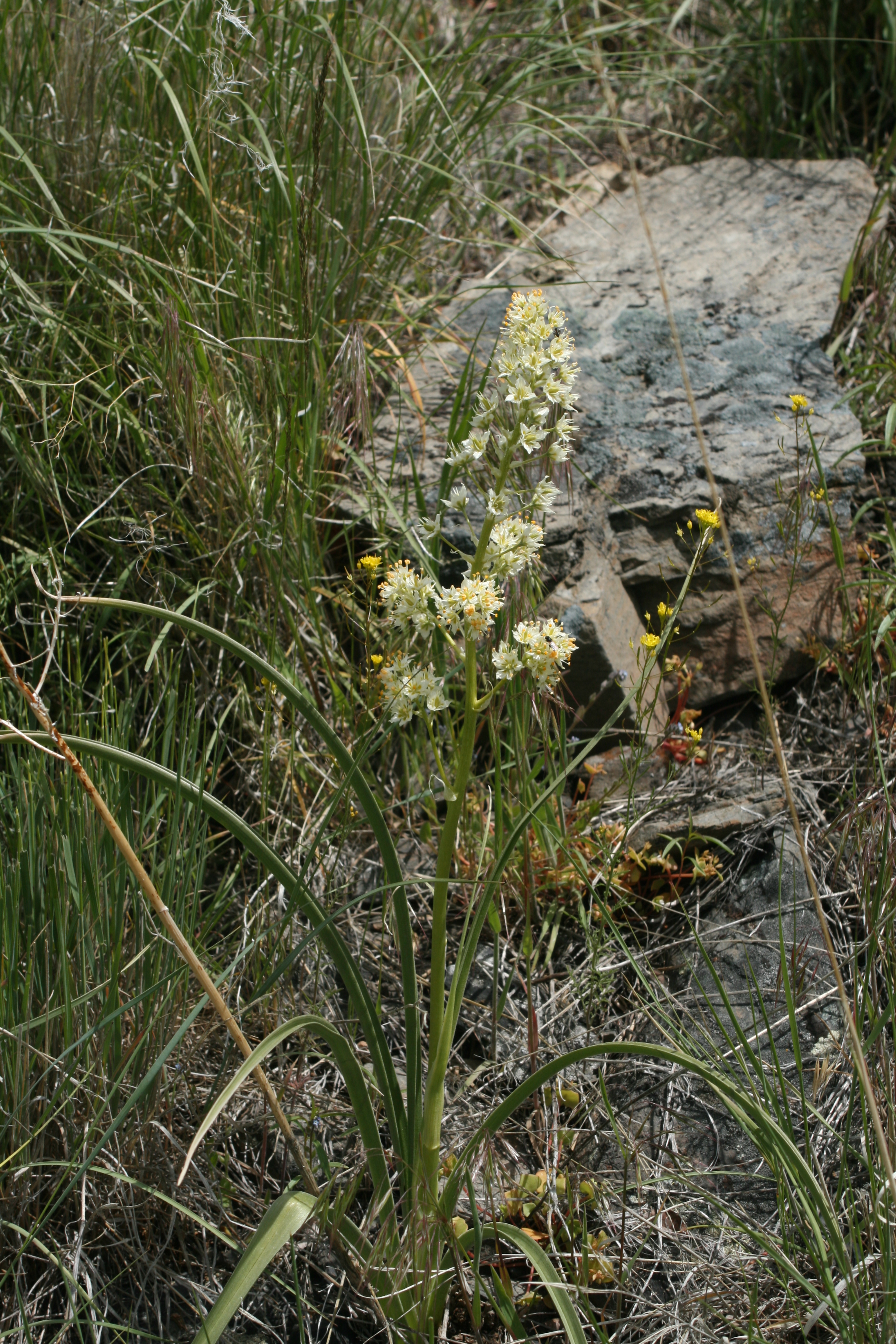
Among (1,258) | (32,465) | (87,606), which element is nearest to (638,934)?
(87,606)

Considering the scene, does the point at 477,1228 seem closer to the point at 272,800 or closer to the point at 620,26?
the point at 272,800

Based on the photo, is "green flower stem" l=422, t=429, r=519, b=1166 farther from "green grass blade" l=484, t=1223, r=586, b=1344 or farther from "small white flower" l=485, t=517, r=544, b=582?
"green grass blade" l=484, t=1223, r=586, b=1344

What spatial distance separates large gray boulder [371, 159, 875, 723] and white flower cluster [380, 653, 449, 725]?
809mm

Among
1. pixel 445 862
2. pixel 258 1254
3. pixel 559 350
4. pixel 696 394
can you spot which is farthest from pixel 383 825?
pixel 696 394

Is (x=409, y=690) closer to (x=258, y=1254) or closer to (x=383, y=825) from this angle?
(x=383, y=825)

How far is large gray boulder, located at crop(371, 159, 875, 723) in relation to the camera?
2.11 metres

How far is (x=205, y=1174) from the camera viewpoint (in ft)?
4.56

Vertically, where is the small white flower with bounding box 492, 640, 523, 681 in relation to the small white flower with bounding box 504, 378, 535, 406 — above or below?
below

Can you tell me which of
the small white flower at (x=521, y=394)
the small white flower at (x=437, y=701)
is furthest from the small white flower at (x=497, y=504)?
the small white flower at (x=437, y=701)

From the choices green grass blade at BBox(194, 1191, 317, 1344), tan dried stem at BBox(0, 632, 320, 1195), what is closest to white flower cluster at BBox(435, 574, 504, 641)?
tan dried stem at BBox(0, 632, 320, 1195)

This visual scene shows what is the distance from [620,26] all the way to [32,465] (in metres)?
2.20

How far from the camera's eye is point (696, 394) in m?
2.36

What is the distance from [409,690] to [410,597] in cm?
11

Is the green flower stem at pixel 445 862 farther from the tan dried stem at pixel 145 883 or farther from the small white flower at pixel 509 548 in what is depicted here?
the tan dried stem at pixel 145 883
